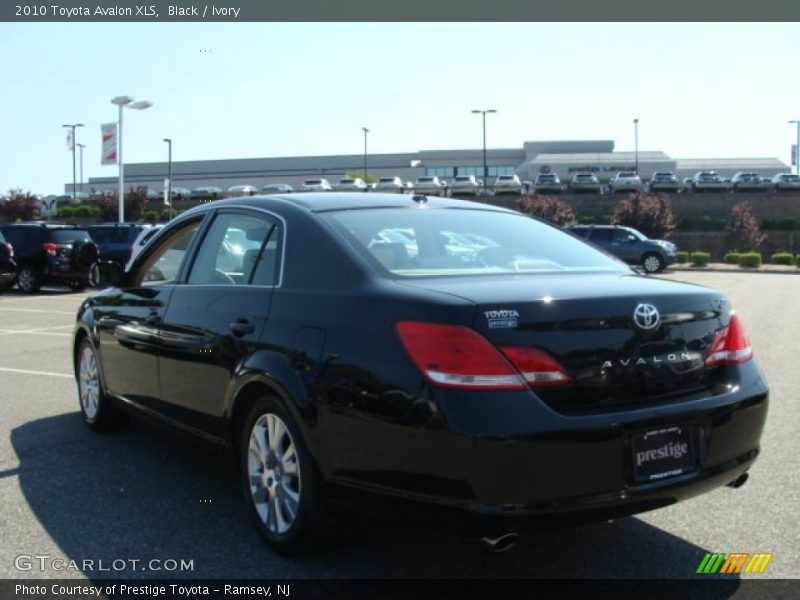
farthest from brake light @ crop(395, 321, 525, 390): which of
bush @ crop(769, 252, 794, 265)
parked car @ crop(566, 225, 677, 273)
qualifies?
bush @ crop(769, 252, 794, 265)

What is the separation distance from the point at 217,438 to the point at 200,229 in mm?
1307

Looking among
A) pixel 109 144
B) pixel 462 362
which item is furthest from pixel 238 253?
pixel 109 144

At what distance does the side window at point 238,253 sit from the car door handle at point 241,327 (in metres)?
0.22

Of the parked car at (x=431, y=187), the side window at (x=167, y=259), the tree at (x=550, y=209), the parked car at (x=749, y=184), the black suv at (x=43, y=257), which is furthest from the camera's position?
the parked car at (x=431, y=187)

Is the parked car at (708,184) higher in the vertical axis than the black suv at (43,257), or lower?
higher

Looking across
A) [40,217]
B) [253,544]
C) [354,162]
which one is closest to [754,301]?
[253,544]

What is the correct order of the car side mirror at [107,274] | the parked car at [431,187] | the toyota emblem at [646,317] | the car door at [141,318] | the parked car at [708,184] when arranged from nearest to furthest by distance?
the toyota emblem at [646,317]
the car door at [141,318]
the car side mirror at [107,274]
the parked car at [708,184]
the parked car at [431,187]

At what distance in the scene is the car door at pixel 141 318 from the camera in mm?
5016

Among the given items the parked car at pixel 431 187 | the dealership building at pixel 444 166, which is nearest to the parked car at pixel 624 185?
the parked car at pixel 431 187

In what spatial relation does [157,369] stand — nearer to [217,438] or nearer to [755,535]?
[217,438]

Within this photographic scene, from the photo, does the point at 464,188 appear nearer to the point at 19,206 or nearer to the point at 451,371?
the point at 19,206

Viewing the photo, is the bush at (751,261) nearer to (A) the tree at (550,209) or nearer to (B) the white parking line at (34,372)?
(A) the tree at (550,209)

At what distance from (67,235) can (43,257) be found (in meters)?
1.07

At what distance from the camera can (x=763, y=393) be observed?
3.71 meters
